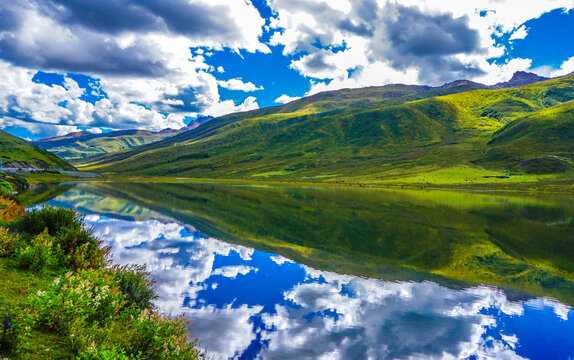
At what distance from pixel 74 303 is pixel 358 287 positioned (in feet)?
52.3

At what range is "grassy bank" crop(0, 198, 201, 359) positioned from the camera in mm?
7020

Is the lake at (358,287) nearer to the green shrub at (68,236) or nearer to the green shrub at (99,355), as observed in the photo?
the green shrub at (68,236)

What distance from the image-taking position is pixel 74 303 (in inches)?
342

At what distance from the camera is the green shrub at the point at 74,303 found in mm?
8141

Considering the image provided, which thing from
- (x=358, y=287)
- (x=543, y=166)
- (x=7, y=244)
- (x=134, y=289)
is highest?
(x=7, y=244)

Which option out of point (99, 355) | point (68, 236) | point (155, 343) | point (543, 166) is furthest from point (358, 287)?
point (543, 166)

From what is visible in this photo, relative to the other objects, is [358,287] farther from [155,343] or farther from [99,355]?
[99,355]

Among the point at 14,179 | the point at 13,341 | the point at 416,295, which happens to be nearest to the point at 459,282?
the point at 416,295

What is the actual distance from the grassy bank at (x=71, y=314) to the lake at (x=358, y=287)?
3.15m

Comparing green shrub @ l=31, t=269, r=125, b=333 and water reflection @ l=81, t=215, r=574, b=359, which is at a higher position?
green shrub @ l=31, t=269, r=125, b=333

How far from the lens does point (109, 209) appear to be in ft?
159

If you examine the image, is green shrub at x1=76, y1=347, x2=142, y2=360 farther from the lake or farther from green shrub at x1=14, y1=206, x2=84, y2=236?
green shrub at x1=14, y1=206, x2=84, y2=236

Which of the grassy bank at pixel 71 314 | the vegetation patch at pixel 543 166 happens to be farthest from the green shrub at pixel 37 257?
the vegetation patch at pixel 543 166

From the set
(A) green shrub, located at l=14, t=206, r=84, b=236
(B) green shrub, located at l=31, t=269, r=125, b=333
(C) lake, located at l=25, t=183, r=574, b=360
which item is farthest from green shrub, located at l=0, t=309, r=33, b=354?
(A) green shrub, located at l=14, t=206, r=84, b=236
